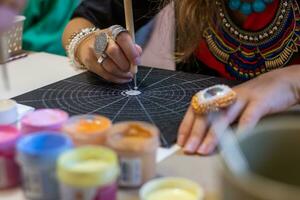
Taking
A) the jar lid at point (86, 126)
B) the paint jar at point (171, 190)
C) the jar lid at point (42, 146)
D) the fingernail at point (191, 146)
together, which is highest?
the jar lid at point (42, 146)

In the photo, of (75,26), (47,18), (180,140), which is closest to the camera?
(180,140)

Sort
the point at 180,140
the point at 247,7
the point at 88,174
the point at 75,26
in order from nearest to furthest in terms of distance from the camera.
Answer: the point at 88,174 → the point at 180,140 → the point at 247,7 → the point at 75,26

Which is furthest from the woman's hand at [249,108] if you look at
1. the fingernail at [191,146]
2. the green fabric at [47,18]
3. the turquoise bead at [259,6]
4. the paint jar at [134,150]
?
the green fabric at [47,18]

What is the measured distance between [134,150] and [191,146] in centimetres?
15

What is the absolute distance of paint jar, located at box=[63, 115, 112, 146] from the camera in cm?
60

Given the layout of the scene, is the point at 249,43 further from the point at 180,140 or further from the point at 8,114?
the point at 8,114

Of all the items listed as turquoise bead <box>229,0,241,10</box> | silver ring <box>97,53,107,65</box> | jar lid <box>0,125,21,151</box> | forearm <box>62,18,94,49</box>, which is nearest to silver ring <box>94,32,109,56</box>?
silver ring <box>97,53,107,65</box>

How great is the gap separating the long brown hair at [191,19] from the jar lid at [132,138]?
0.51 m

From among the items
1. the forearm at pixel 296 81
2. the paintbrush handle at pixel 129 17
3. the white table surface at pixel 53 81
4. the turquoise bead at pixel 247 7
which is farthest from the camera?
the turquoise bead at pixel 247 7

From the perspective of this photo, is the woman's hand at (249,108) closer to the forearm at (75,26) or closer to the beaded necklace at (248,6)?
the beaded necklace at (248,6)

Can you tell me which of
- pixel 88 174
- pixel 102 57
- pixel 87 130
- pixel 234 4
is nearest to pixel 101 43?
pixel 102 57

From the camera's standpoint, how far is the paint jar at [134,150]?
59cm

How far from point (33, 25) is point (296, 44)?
31.0 inches

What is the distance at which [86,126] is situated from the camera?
63cm
